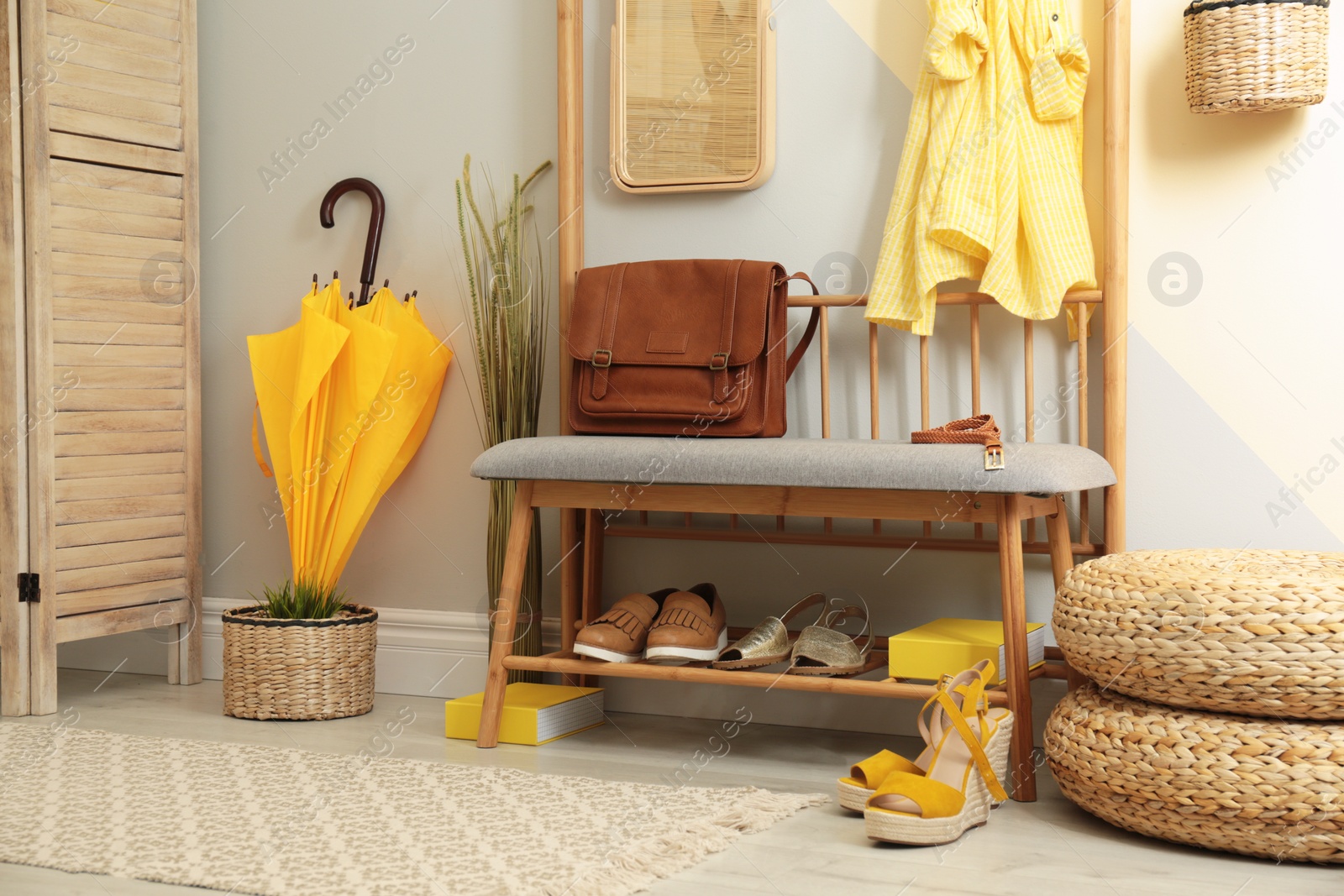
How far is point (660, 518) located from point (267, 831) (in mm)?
998

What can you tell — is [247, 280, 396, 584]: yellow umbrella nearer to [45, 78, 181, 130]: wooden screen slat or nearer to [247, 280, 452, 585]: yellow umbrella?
[247, 280, 452, 585]: yellow umbrella

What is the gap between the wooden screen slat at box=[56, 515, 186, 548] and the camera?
229 cm

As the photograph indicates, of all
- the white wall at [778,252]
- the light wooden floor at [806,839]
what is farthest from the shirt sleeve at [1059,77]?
the light wooden floor at [806,839]

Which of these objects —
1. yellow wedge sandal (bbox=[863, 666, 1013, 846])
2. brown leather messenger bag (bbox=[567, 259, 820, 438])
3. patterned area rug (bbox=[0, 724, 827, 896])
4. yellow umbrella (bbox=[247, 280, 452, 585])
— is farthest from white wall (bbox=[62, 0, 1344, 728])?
patterned area rug (bbox=[0, 724, 827, 896])

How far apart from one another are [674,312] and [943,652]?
708mm

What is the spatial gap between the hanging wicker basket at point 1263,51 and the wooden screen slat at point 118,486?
2072mm

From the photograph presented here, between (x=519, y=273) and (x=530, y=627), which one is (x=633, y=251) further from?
(x=530, y=627)

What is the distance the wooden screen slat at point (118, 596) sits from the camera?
2291 millimetres

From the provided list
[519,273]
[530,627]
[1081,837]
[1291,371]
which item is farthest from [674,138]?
[1081,837]

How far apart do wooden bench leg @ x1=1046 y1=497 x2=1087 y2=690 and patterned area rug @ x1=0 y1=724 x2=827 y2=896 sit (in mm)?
450

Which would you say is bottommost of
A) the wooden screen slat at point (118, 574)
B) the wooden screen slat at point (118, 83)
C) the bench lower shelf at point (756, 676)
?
the bench lower shelf at point (756, 676)

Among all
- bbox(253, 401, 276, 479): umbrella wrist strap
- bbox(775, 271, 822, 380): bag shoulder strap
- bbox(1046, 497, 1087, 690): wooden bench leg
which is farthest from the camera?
bbox(253, 401, 276, 479): umbrella wrist strap

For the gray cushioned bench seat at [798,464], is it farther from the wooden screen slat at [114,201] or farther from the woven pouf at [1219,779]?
the wooden screen slat at [114,201]

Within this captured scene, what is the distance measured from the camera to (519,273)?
236 centimetres
